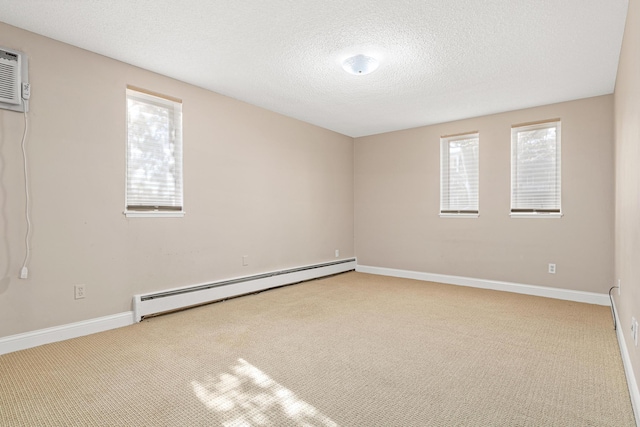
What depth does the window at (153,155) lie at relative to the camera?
11.3ft

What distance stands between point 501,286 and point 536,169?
5.54 feet

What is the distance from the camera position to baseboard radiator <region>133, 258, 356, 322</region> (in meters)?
3.45

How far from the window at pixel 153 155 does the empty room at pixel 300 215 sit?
0.02 m

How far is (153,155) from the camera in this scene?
11.9 ft

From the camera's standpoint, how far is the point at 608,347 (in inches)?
108

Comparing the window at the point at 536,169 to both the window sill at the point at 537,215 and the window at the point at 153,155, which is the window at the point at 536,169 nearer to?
the window sill at the point at 537,215

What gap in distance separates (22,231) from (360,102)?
3788mm

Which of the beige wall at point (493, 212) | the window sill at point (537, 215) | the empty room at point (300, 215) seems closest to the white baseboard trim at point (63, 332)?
the empty room at point (300, 215)

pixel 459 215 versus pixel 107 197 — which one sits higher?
pixel 107 197

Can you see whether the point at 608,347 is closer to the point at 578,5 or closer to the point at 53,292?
the point at 578,5

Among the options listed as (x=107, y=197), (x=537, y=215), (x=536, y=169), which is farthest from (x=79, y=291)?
(x=536, y=169)

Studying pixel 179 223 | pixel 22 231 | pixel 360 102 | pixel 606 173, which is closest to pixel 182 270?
pixel 179 223

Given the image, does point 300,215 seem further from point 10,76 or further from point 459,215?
point 10,76

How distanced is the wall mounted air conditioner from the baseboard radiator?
1928 millimetres
